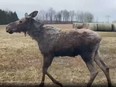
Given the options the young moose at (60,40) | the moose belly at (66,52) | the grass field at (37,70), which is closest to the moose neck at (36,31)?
the young moose at (60,40)

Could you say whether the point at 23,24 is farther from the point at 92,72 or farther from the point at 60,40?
the point at 92,72

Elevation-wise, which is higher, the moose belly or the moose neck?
the moose neck

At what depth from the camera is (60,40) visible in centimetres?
788

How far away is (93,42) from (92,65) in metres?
0.49

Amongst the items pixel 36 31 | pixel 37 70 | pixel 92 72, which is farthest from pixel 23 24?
pixel 37 70

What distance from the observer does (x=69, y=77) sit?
9.92 metres

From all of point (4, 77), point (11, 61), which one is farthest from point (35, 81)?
point (11, 61)

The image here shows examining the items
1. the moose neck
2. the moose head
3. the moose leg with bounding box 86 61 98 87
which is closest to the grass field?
the moose leg with bounding box 86 61 98 87

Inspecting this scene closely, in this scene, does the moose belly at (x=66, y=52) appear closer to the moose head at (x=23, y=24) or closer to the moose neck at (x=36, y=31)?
the moose neck at (x=36, y=31)

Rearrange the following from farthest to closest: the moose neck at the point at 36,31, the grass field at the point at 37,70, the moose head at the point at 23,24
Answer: the grass field at the point at 37,70
the moose neck at the point at 36,31
the moose head at the point at 23,24

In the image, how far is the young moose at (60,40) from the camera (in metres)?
7.82

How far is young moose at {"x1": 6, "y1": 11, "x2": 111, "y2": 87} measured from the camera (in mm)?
7816

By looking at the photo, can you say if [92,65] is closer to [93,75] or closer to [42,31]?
[93,75]

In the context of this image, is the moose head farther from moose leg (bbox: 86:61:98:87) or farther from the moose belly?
moose leg (bbox: 86:61:98:87)
